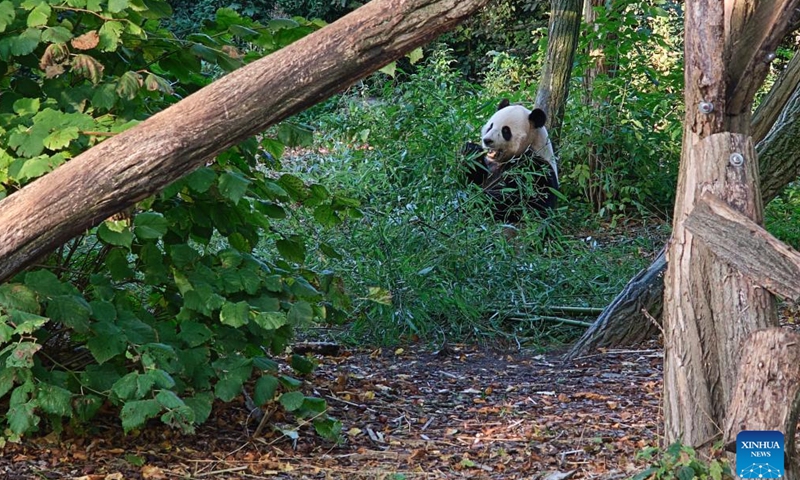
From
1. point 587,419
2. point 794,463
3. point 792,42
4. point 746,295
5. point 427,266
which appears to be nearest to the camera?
point 794,463

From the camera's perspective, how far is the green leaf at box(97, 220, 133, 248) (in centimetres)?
311

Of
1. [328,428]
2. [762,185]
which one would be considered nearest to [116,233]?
[328,428]

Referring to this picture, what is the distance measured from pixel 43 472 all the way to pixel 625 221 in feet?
20.4

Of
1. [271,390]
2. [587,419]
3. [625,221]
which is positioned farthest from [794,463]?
[625,221]

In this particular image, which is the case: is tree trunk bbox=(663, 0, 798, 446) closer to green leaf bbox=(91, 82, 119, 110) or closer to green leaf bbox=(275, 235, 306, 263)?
green leaf bbox=(275, 235, 306, 263)

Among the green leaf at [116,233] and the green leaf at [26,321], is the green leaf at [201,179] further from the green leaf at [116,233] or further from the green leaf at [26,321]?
the green leaf at [26,321]

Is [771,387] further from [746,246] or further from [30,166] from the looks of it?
[30,166]

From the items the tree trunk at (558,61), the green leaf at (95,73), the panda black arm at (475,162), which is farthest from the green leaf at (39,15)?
the tree trunk at (558,61)

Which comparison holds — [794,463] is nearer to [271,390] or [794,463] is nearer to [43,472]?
[271,390]

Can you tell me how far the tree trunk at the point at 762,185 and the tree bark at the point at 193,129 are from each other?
9.86 feet

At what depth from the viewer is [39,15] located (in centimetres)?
324

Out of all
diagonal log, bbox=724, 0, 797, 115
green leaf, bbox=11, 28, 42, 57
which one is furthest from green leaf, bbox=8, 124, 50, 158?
diagonal log, bbox=724, 0, 797, 115

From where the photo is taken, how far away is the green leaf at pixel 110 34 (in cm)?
331

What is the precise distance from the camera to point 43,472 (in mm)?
3393
